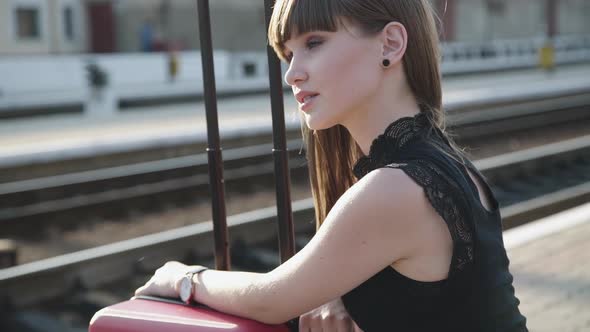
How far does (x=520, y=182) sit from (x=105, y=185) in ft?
14.3

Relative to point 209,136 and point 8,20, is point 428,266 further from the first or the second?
point 8,20

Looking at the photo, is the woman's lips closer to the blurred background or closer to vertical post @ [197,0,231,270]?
vertical post @ [197,0,231,270]

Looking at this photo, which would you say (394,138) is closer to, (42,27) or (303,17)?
(303,17)

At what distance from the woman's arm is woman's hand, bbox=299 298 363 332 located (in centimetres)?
5

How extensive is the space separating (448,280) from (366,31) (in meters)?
0.51

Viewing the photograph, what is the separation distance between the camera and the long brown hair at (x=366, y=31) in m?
1.74

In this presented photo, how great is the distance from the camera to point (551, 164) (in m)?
10.4

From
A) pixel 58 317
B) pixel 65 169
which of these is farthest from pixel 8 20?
pixel 58 317

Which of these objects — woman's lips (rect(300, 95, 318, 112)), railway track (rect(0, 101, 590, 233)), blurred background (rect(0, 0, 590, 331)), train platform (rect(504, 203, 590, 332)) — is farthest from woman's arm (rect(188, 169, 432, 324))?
railway track (rect(0, 101, 590, 233))

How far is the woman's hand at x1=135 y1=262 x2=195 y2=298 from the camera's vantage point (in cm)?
198

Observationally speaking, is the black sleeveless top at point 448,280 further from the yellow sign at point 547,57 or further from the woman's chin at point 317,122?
the yellow sign at point 547,57

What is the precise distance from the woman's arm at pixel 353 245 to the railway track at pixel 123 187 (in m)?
5.03

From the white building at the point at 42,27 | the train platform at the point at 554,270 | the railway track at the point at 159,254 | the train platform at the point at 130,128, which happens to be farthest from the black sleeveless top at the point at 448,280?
the white building at the point at 42,27

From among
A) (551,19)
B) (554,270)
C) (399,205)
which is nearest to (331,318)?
(399,205)
